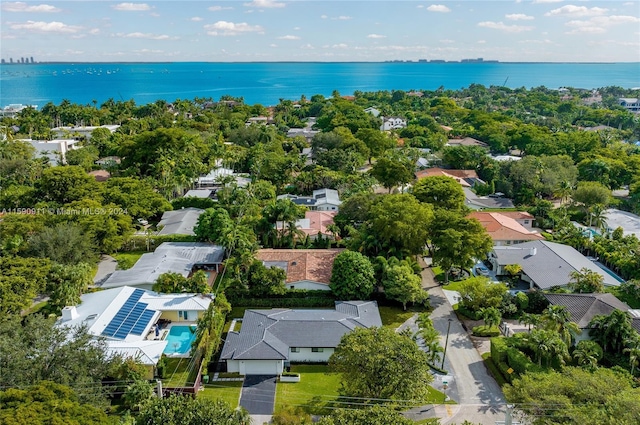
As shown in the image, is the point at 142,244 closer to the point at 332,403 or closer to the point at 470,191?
the point at 332,403

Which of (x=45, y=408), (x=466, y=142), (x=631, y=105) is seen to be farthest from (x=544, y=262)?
(x=631, y=105)

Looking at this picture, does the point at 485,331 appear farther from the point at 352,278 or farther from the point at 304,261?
the point at 304,261

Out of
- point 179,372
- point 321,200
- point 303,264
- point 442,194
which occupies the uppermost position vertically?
point 442,194

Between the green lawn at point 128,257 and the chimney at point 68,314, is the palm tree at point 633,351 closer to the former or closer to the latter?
the chimney at point 68,314

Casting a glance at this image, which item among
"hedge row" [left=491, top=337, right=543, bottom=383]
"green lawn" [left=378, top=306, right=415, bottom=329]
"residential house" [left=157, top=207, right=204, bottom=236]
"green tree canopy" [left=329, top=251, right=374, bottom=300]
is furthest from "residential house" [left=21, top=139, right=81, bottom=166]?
"hedge row" [left=491, top=337, right=543, bottom=383]

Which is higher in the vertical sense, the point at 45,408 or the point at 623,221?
the point at 45,408

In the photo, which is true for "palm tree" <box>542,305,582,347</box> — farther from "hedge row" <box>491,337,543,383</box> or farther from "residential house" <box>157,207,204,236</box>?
"residential house" <box>157,207,204,236</box>

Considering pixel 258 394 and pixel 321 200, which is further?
pixel 321 200
